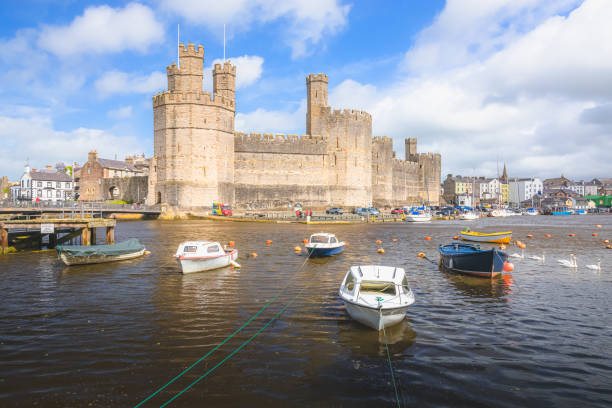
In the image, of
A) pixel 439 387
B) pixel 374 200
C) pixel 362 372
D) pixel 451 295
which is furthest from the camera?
pixel 374 200

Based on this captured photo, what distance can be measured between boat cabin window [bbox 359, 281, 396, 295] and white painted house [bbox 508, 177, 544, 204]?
167731mm

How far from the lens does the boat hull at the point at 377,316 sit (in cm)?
926

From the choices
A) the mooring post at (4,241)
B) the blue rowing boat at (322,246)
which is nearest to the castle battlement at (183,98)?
the mooring post at (4,241)

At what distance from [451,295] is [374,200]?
192 feet

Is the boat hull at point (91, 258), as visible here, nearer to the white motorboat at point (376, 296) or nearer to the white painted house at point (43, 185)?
the white motorboat at point (376, 296)

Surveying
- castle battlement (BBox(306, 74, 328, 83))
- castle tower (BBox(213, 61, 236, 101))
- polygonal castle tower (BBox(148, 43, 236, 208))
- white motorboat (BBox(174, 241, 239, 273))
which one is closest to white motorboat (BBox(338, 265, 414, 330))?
white motorboat (BBox(174, 241, 239, 273))

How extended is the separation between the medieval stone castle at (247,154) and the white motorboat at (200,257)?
34.5 meters

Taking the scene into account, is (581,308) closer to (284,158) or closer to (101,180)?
(284,158)

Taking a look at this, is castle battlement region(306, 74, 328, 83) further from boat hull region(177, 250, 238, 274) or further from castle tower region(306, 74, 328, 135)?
boat hull region(177, 250, 238, 274)

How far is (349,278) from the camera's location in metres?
11.3

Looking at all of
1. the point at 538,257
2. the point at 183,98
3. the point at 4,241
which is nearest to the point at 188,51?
the point at 183,98

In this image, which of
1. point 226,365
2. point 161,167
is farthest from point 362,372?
point 161,167

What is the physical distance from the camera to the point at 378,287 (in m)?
10.7

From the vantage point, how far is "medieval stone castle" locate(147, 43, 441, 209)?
166 ft
